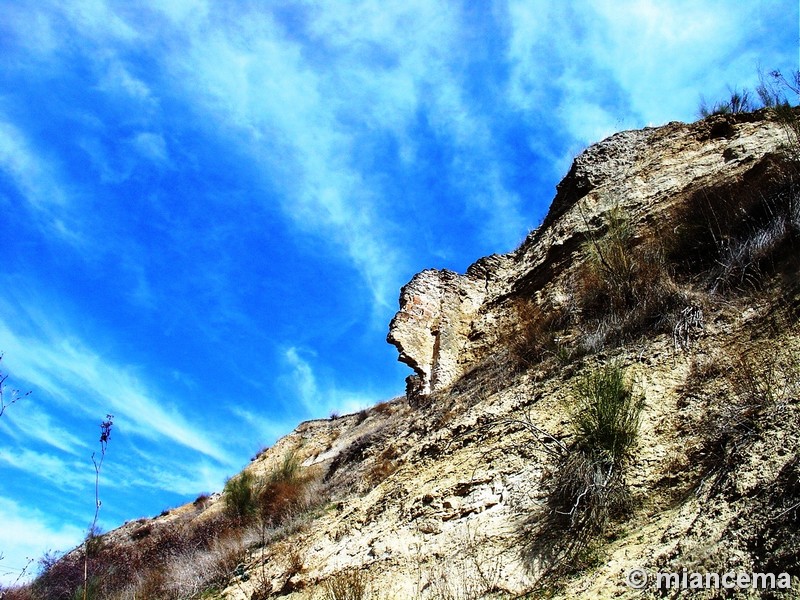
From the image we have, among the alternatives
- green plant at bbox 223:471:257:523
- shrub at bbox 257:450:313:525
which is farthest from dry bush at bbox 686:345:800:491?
green plant at bbox 223:471:257:523

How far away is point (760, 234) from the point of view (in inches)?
245

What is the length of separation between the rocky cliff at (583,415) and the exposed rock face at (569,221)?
1.8 inches

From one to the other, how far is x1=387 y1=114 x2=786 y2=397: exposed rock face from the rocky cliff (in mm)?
46

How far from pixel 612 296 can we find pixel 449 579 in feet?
13.8

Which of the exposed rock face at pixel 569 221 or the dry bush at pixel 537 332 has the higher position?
the exposed rock face at pixel 569 221

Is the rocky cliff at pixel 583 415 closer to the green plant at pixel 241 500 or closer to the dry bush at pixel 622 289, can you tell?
the dry bush at pixel 622 289

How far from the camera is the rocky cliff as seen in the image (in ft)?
12.1

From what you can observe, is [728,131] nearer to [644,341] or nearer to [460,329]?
[644,341]

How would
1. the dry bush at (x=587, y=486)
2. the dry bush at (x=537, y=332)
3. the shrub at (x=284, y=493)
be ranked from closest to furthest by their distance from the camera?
the dry bush at (x=587, y=486), the dry bush at (x=537, y=332), the shrub at (x=284, y=493)

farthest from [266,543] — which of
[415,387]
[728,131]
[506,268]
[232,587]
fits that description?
[728,131]

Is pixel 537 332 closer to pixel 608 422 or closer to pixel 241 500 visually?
pixel 608 422

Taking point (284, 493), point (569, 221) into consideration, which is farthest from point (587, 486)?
point (284, 493)

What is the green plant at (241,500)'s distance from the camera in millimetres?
12402

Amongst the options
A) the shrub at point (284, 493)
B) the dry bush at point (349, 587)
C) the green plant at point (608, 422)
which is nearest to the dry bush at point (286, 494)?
the shrub at point (284, 493)
